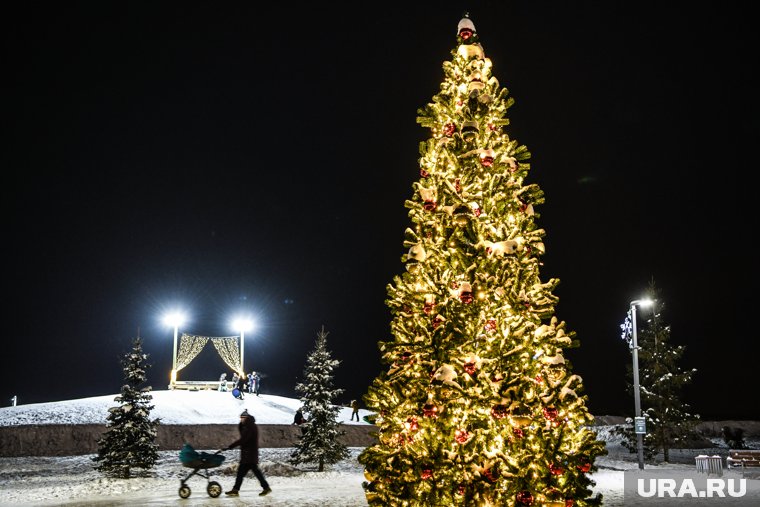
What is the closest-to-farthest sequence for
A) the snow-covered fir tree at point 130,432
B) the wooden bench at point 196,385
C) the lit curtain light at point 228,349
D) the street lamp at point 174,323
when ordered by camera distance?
the snow-covered fir tree at point 130,432 < the street lamp at point 174,323 < the lit curtain light at point 228,349 < the wooden bench at point 196,385

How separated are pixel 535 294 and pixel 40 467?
18431 millimetres

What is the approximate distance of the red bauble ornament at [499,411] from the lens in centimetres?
718

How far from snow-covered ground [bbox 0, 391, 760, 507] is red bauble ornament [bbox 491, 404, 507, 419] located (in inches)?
246

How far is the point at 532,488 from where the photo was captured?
276 inches

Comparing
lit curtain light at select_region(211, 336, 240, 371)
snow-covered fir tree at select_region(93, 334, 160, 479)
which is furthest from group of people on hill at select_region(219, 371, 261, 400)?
snow-covered fir tree at select_region(93, 334, 160, 479)

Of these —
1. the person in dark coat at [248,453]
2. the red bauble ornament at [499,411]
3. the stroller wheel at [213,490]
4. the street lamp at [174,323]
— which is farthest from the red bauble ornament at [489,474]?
the street lamp at [174,323]

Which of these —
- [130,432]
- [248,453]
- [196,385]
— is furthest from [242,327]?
[248,453]

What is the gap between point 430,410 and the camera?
7410mm

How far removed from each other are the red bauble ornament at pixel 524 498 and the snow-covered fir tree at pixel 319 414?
14874 millimetres

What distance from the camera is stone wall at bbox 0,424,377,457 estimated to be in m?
22.6

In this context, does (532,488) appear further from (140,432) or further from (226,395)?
(226,395)

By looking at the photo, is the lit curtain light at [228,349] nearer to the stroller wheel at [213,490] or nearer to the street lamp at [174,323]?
the street lamp at [174,323]

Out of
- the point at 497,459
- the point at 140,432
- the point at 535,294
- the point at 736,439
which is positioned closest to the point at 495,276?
the point at 535,294

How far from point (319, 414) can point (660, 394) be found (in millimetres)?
15538
